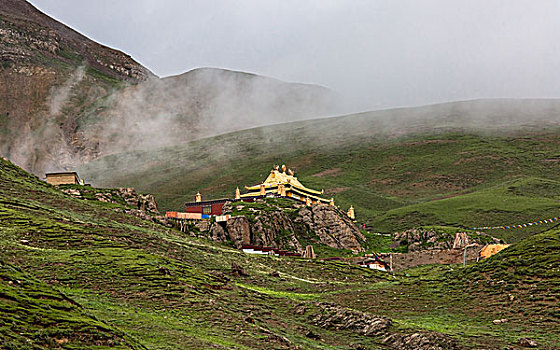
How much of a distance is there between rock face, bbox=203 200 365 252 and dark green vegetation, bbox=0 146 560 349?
18711 mm

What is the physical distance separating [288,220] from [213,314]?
50.4 meters

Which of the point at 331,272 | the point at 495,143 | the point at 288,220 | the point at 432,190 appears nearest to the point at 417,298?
the point at 331,272

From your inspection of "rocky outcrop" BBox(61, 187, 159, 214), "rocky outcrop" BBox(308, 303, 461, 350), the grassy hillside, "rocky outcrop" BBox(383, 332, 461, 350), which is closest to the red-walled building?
"rocky outcrop" BBox(61, 187, 159, 214)

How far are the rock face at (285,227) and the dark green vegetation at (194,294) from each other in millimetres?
18711

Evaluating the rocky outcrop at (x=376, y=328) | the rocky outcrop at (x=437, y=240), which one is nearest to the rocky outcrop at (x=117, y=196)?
the rocky outcrop at (x=376, y=328)

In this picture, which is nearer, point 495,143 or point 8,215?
point 8,215

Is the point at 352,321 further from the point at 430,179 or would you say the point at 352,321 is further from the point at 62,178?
the point at 430,179

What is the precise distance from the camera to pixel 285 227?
7269 cm

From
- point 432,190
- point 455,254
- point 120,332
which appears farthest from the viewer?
point 432,190

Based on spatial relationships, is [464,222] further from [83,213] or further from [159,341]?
[159,341]

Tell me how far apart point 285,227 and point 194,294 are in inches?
1802

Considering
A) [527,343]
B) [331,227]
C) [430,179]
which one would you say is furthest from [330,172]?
[527,343]

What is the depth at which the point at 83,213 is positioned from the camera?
153ft

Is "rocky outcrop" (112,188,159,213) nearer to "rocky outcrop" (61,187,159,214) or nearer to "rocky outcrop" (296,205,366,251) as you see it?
"rocky outcrop" (61,187,159,214)
